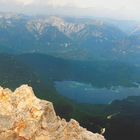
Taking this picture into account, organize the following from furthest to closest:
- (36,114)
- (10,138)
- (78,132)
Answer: (78,132), (36,114), (10,138)

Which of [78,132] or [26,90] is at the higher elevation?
[26,90]

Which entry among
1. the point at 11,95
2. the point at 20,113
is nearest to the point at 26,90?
the point at 11,95

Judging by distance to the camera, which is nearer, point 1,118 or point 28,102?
point 1,118

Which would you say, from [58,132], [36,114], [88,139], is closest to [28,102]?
[36,114]

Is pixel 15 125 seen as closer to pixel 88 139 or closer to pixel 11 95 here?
pixel 11 95

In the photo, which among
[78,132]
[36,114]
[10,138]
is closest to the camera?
[10,138]

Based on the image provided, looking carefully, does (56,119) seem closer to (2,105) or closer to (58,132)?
(58,132)
